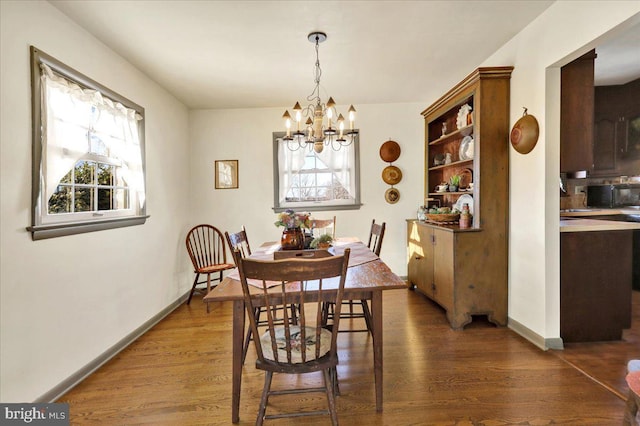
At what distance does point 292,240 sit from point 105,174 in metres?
1.68

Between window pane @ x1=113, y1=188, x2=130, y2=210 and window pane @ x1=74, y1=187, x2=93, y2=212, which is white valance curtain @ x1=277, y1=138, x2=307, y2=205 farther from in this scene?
window pane @ x1=74, y1=187, x2=93, y2=212

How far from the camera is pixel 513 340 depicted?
2.47 meters

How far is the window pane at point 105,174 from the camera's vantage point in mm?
2436

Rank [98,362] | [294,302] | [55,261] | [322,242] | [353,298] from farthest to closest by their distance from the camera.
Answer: [322,242] < [98,362] < [55,261] < [353,298] < [294,302]

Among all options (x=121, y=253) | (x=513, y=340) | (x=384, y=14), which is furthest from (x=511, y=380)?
(x=121, y=253)

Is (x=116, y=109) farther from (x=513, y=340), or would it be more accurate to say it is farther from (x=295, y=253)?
(x=513, y=340)

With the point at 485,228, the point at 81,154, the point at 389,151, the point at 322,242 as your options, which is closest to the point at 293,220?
the point at 322,242

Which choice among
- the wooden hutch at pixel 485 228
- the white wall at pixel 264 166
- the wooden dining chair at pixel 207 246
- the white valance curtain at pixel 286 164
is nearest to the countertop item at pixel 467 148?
the wooden hutch at pixel 485 228

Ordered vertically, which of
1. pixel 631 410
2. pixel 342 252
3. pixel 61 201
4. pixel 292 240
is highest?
pixel 61 201

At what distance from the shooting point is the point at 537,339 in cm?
235

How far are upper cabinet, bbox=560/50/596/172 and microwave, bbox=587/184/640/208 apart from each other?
7.48ft

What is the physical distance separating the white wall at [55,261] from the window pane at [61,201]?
206 mm

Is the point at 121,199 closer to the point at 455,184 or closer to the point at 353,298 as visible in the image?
the point at 353,298

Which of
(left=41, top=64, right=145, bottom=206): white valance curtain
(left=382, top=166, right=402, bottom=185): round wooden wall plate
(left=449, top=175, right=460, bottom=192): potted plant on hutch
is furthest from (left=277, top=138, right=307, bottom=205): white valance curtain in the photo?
(left=449, top=175, right=460, bottom=192): potted plant on hutch
